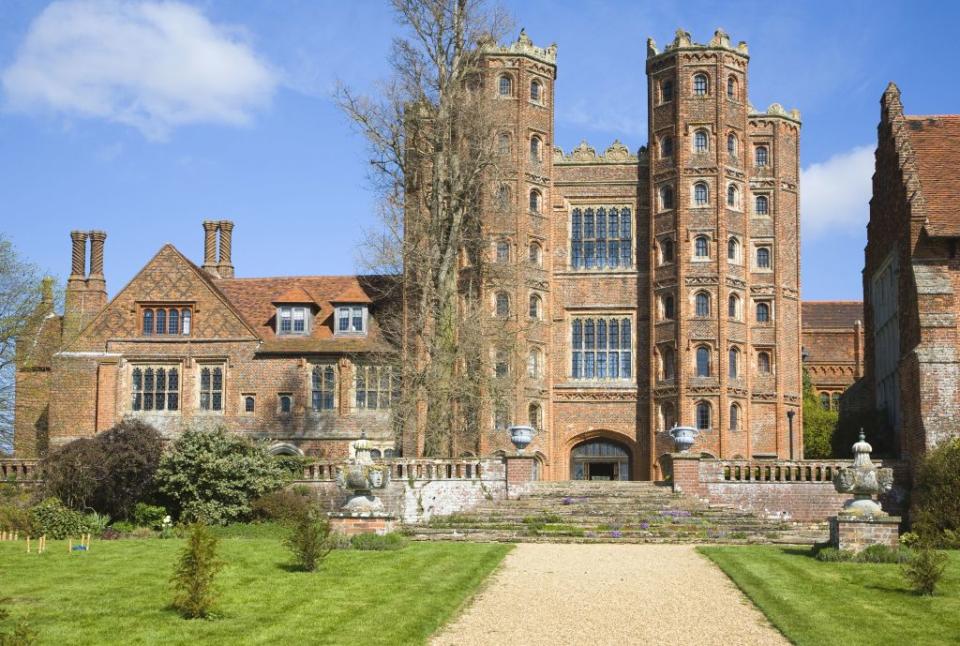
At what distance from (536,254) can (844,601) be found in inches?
1074

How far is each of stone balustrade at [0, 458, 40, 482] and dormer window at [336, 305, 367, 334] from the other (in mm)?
13309

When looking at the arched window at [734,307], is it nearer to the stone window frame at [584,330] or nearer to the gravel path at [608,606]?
the stone window frame at [584,330]

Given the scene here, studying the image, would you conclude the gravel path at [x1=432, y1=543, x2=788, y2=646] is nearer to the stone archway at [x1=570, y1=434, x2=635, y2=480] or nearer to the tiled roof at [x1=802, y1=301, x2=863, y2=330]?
the stone archway at [x1=570, y1=434, x2=635, y2=480]

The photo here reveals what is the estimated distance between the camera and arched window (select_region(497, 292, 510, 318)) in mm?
41312

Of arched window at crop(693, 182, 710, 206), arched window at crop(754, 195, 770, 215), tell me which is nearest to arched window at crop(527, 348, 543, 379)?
arched window at crop(693, 182, 710, 206)

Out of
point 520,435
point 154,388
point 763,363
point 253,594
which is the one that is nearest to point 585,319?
point 763,363

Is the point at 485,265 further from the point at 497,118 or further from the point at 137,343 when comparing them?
the point at 137,343

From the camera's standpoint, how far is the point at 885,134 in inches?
1437

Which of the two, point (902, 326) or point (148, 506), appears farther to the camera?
point (902, 326)

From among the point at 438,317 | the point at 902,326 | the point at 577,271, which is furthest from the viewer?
the point at 577,271

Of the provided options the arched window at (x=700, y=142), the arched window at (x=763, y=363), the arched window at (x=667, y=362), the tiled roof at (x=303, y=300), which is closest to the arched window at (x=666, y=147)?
the arched window at (x=700, y=142)

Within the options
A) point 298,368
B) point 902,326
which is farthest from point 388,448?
point 902,326

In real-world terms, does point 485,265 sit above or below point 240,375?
above

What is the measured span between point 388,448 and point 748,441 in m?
12.2
